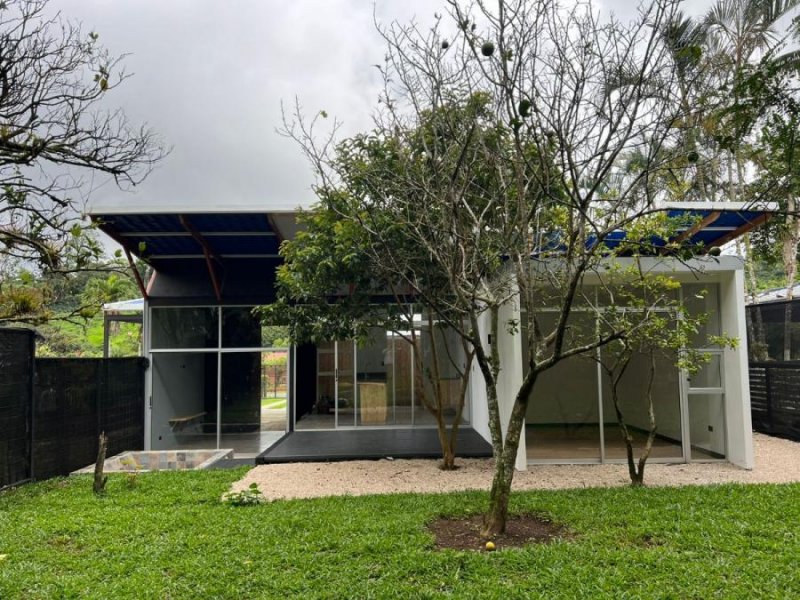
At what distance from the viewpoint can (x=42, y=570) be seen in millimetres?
4031

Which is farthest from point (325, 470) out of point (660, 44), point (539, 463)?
point (660, 44)

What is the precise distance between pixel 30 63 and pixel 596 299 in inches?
284

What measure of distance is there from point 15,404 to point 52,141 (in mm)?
5297

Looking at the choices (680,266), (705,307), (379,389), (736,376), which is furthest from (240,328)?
(736,376)

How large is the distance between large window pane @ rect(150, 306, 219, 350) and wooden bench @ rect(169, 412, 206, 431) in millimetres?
1623

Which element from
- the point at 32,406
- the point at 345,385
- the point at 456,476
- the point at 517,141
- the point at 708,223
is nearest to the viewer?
the point at 517,141

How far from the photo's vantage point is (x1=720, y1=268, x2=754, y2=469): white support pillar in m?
7.71

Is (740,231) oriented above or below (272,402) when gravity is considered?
above

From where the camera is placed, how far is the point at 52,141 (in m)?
3.14

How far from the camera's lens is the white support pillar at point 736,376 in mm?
7715

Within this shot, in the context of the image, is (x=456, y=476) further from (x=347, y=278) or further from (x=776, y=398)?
(x=776, y=398)

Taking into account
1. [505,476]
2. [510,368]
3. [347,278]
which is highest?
[347,278]

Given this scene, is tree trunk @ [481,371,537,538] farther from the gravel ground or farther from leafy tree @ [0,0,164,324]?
leafy tree @ [0,0,164,324]

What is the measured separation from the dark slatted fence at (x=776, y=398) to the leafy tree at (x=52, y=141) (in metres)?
11.4
